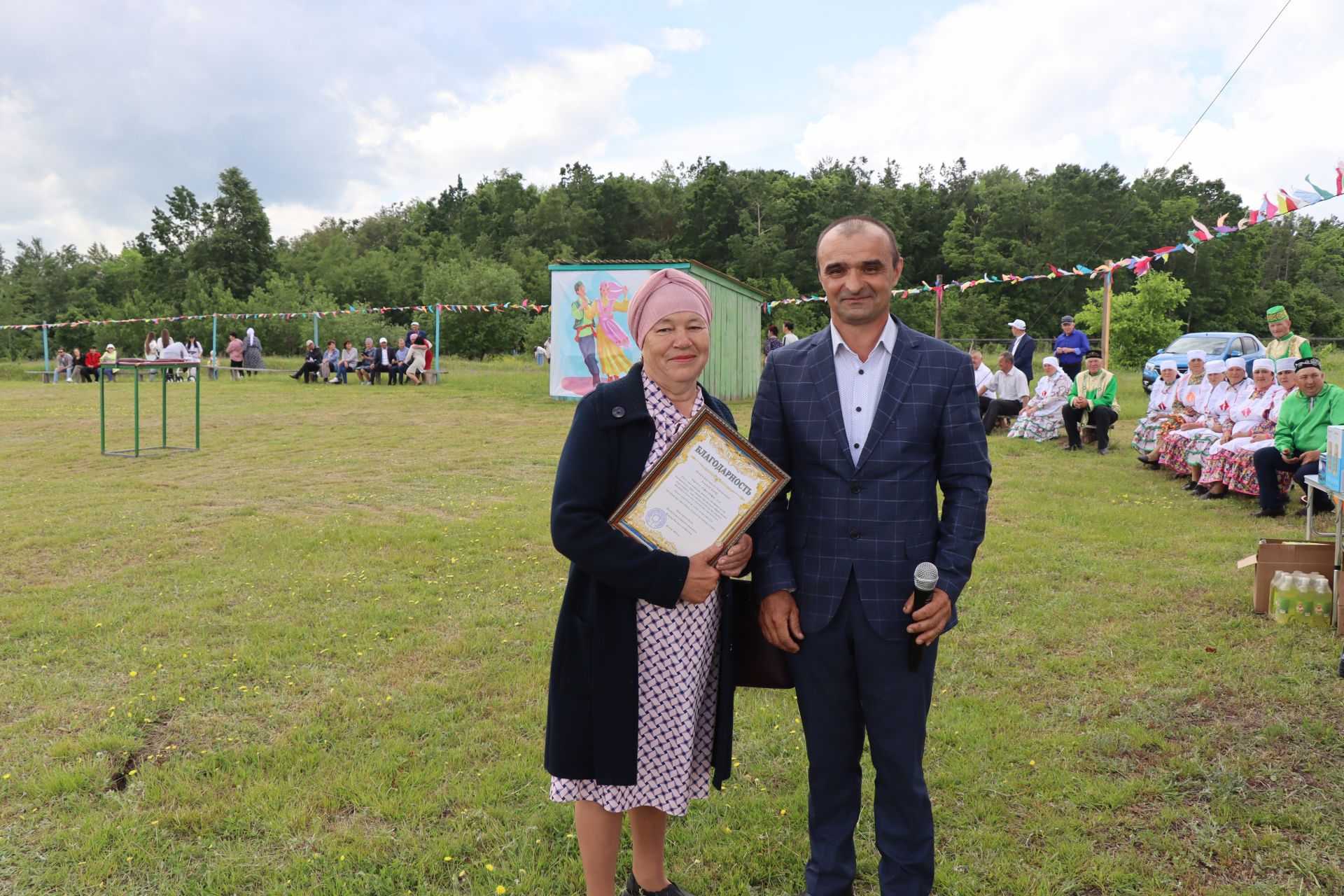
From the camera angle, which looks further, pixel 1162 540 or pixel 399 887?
pixel 1162 540

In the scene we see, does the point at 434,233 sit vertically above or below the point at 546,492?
above

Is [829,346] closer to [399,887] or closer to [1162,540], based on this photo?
[399,887]

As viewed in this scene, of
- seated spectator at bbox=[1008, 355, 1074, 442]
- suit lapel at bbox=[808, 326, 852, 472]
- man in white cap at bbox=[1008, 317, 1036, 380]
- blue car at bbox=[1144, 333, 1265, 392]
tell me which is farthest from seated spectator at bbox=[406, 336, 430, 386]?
suit lapel at bbox=[808, 326, 852, 472]

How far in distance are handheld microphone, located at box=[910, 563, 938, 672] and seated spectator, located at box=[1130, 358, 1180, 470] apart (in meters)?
10.2

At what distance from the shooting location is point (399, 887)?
291cm

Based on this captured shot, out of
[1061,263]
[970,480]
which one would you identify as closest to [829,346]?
[970,480]

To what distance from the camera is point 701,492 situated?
2.24m

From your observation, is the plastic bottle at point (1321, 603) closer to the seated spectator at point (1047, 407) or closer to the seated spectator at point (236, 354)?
the seated spectator at point (1047, 407)


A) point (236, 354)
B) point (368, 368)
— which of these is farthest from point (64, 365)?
point (368, 368)

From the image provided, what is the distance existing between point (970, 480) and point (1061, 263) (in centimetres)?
5378

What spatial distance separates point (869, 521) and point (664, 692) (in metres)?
0.69

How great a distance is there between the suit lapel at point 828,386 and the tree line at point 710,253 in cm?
3676

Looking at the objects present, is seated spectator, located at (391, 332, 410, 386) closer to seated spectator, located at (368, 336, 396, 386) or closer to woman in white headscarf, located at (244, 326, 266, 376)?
seated spectator, located at (368, 336, 396, 386)

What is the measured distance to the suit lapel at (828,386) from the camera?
7.66 feet
